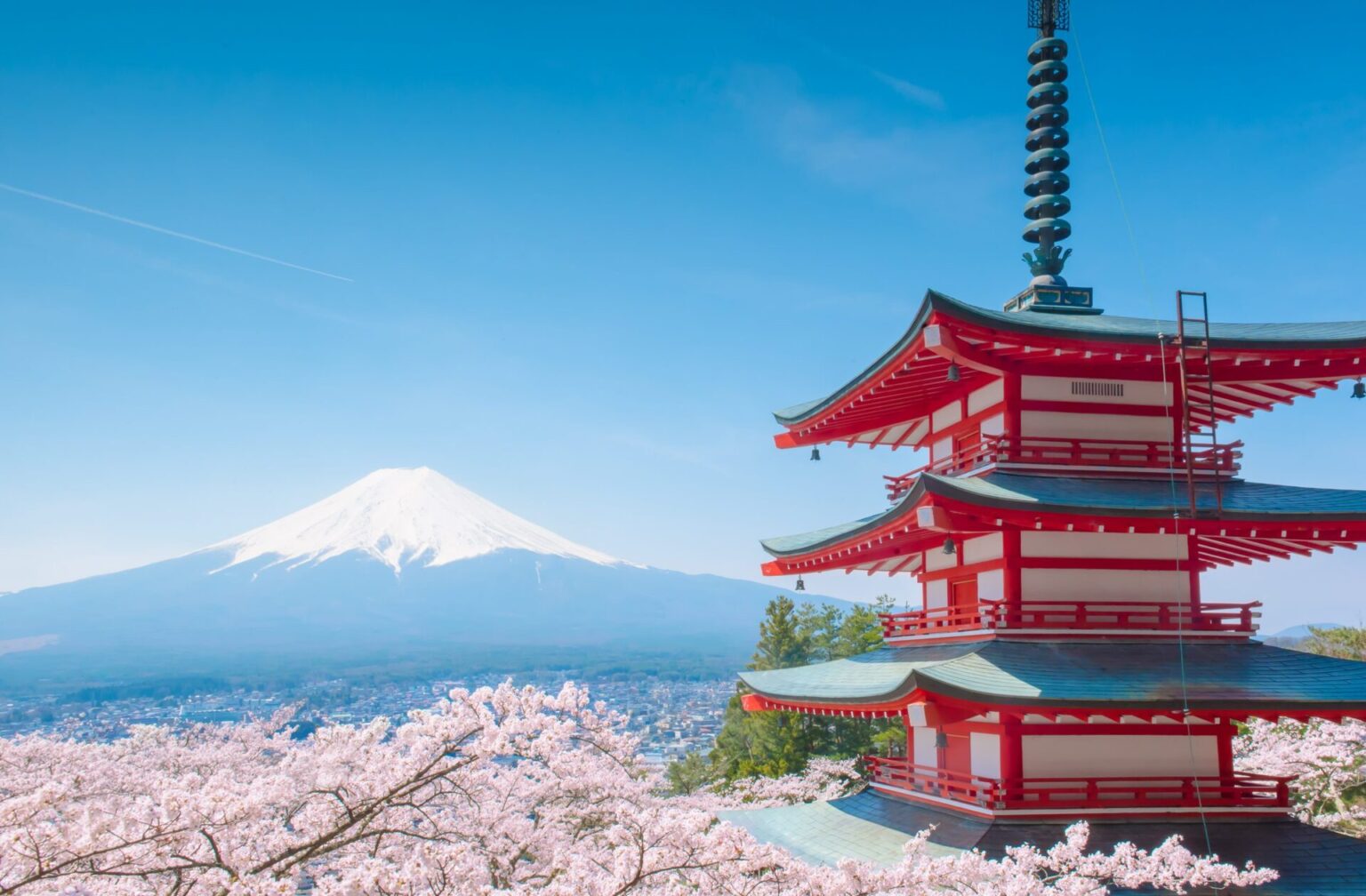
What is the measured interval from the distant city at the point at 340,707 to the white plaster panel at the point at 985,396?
31893mm

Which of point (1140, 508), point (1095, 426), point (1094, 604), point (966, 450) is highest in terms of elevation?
point (1095, 426)

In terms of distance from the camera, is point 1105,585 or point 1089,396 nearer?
point 1105,585

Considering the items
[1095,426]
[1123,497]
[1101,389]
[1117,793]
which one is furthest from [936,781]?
[1101,389]

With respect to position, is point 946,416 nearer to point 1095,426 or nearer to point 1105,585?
point 1095,426

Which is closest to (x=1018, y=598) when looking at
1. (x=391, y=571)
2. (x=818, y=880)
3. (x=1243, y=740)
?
(x=818, y=880)

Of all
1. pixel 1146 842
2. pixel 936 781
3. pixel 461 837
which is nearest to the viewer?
pixel 461 837

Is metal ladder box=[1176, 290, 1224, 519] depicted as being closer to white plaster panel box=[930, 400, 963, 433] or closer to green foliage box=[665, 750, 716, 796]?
white plaster panel box=[930, 400, 963, 433]

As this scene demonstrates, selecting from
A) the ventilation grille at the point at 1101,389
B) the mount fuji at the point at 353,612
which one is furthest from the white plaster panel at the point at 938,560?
the mount fuji at the point at 353,612

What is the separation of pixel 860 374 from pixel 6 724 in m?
55.0

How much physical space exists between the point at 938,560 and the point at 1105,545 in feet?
7.98

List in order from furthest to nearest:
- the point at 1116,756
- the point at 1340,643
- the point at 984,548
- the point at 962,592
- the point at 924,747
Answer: the point at 1340,643, the point at 924,747, the point at 962,592, the point at 984,548, the point at 1116,756

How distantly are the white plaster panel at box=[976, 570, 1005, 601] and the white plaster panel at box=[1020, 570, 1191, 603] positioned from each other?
30cm

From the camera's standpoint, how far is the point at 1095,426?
12.8 metres

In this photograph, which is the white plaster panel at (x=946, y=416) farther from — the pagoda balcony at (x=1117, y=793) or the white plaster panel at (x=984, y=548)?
the pagoda balcony at (x=1117, y=793)
